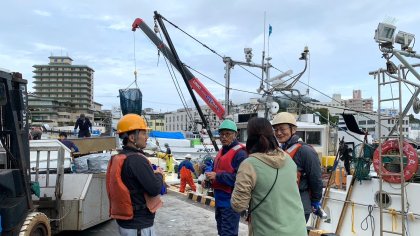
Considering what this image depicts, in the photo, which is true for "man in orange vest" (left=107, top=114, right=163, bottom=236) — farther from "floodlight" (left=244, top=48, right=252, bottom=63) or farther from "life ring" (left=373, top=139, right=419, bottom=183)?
"floodlight" (left=244, top=48, right=252, bottom=63)

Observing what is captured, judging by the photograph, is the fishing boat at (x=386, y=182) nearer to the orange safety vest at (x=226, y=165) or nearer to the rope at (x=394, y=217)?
the rope at (x=394, y=217)

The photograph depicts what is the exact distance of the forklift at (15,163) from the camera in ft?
12.5

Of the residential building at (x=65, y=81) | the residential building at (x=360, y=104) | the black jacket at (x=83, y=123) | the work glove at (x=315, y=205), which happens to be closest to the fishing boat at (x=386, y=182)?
the work glove at (x=315, y=205)

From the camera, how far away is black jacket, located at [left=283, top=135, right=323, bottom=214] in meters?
3.74

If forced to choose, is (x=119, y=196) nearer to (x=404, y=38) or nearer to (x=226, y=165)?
(x=226, y=165)

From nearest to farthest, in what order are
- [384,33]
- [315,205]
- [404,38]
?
1. [315,205]
2. [384,33]
3. [404,38]

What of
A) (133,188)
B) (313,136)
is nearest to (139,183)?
(133,188)

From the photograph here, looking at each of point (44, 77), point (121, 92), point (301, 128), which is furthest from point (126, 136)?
point (44, 77)

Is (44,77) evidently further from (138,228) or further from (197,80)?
(138,228)

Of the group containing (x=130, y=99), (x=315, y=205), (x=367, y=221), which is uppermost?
(x=130, y=99)

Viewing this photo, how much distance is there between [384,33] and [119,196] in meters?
4.03

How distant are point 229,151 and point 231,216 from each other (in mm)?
→ 668

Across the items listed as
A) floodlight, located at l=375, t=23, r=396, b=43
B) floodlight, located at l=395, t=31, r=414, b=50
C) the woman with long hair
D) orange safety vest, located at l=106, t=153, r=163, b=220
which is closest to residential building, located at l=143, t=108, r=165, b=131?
floodlight, located at l=395, t=31, r=414, b=50

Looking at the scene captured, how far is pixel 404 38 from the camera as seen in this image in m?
5.49
